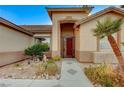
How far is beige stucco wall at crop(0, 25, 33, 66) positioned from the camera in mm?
13430

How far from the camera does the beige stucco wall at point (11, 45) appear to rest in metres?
13.4

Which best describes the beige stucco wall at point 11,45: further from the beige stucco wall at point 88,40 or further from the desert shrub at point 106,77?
the desert shrub at point 106,77

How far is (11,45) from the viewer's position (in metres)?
15.3

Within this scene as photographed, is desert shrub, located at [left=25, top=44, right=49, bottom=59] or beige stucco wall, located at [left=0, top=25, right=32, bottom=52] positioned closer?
beige stucco wall, located at [left=0, top=25, right=32, bottom=52]

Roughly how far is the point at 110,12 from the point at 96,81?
8208mm

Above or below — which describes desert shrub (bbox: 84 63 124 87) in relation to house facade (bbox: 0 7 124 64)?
below

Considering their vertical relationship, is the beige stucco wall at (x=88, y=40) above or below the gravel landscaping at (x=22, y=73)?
above

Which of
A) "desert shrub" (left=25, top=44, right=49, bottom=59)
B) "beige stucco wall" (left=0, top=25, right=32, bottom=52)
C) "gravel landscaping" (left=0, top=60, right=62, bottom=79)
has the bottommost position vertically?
"gravel landscaping" (left=0, top=60, right=62, bottom=79)

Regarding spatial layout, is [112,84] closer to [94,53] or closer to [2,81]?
[2,81]

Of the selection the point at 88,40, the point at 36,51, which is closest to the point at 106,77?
the point at 88,40

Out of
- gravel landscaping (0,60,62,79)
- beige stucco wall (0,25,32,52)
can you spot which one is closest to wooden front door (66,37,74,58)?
beige stucco wall (0,25,32,52)

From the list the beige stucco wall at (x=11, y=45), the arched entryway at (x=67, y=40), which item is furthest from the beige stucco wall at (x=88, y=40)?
the beige stucco wall at (x=11, y=45)

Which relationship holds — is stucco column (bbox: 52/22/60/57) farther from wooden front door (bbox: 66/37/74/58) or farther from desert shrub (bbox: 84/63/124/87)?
desert shrub (bbox: 84/63/124/87)
